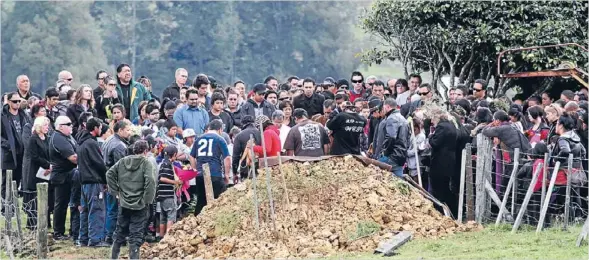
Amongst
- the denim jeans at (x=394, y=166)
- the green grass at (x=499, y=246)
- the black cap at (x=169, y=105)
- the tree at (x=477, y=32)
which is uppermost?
the tree at (x=477, y=32)

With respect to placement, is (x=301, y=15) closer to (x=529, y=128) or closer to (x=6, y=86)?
(x=6, y=86)

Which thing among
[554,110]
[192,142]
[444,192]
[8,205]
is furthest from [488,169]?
[8,205]

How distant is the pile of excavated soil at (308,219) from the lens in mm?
19234

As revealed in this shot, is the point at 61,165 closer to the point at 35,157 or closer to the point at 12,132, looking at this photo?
the point at 35,157

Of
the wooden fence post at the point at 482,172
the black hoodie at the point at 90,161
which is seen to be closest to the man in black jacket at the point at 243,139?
the black hoodie at the point at 90,161

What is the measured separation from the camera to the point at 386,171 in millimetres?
21312

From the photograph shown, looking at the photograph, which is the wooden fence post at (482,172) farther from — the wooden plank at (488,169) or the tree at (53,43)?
the tree at (53,43)

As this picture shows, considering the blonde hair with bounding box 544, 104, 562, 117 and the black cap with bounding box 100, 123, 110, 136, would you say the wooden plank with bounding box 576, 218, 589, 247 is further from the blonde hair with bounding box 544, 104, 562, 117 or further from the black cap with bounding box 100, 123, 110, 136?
the black cap with bounding box 100, 123, 110, 136

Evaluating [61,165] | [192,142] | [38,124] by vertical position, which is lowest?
[61,165]

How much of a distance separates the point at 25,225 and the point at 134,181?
4.01 meters

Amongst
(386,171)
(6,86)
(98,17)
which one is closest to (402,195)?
(386,171)

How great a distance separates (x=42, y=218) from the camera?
64.4 feet

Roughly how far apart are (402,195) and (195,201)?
11.5ft

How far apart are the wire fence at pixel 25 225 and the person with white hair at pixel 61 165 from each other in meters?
0.41
